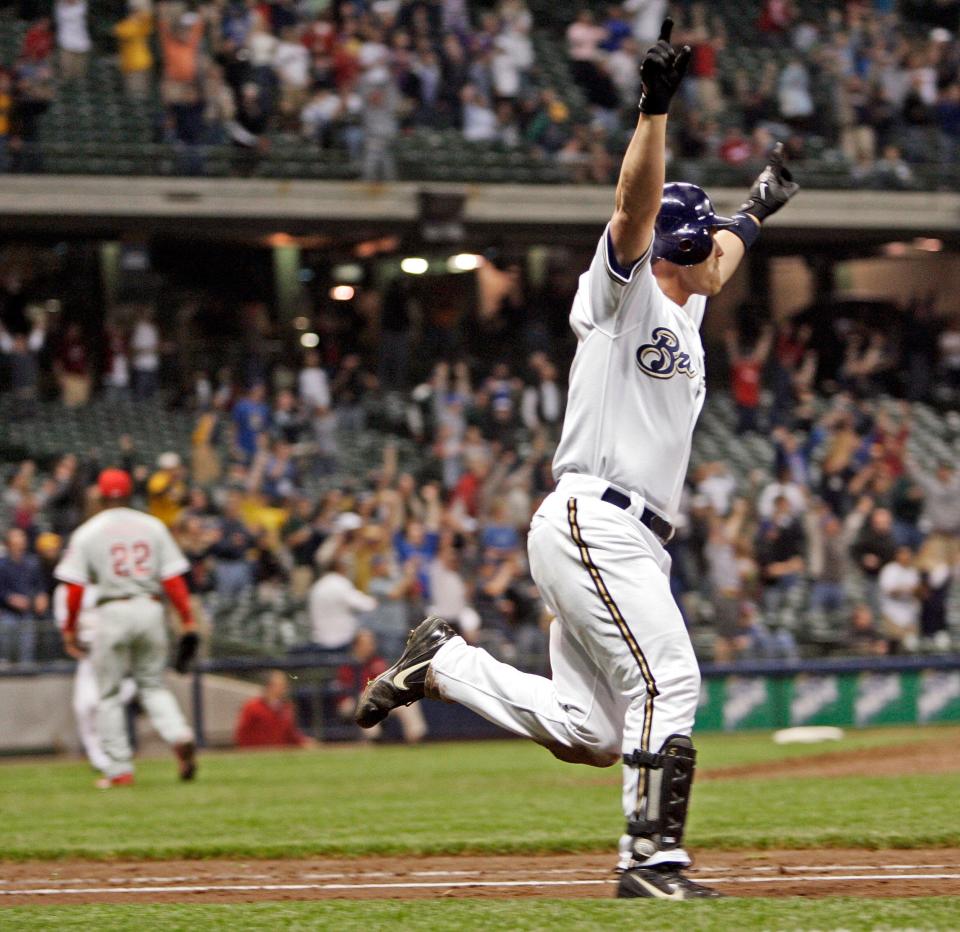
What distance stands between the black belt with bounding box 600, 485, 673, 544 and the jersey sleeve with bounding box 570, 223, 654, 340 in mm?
497

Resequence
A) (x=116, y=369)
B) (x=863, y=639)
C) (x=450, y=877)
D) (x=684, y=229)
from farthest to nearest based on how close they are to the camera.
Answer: (x=116, y=369) → (x=863, y=639) → (x=450, y=877) → (x=684, y=229)

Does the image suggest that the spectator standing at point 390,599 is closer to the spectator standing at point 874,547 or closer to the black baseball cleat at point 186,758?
the black baseball cleat at point 186,758

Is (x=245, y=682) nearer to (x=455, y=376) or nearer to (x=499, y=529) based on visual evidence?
(x=499, y=529)

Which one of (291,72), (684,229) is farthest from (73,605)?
(291,72)

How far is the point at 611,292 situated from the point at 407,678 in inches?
63.0

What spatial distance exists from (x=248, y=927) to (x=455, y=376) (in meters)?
16.7

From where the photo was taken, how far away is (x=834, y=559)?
1834 cm

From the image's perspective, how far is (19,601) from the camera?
1562 centimetres

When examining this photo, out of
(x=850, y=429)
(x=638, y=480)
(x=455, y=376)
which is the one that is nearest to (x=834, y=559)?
(x=850, y=429)

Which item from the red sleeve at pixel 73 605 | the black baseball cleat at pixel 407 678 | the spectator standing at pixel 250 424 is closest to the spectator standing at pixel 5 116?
the spectator standing at pixel 250 424

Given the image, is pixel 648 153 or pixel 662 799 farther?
pixel 662 799

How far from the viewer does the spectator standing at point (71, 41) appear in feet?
70.9

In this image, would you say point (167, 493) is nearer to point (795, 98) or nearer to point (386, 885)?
point (386, 885)

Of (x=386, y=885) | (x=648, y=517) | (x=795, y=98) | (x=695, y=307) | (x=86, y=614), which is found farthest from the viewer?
(x=795, y=98)
